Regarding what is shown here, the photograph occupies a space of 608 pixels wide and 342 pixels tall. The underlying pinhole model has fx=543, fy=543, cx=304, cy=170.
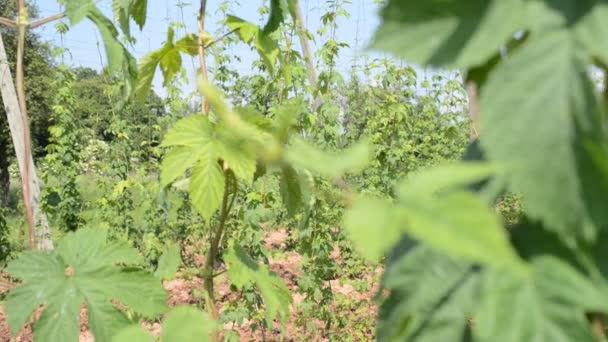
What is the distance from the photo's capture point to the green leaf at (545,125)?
0.38 m

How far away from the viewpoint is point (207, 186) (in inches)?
46.6

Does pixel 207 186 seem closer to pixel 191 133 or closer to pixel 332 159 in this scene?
pixel 191 133

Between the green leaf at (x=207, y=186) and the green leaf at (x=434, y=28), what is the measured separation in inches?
30.9

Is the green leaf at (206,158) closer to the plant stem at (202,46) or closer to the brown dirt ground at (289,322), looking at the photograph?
the plant stem at (202,46)

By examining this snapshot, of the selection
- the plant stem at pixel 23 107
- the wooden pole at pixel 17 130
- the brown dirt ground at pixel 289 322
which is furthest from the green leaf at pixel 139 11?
the wooden pole at pixel 17 130

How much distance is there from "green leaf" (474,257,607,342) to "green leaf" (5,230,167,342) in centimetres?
81

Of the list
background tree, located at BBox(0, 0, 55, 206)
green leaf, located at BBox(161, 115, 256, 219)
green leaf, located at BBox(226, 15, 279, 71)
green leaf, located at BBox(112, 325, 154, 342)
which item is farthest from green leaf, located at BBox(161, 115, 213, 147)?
background tree, located at BBox(0, 0, 55, 206)

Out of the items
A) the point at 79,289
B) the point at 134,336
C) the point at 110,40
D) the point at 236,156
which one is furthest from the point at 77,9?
the point at 134,336

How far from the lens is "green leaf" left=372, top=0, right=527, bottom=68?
44 cm

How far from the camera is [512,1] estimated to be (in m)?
0.43

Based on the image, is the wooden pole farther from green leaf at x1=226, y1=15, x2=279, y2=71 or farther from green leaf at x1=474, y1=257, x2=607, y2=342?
green leaf at x1=474, y1=257, x2=607, y2=342

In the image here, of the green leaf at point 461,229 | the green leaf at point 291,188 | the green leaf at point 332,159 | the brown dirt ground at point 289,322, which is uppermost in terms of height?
the green leaf at point 291,188

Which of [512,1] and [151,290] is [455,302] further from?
[151,290]

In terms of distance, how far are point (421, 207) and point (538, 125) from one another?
4.5 inches
